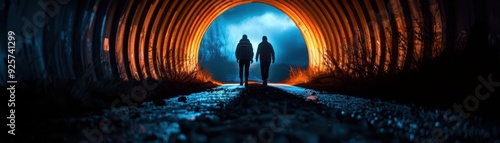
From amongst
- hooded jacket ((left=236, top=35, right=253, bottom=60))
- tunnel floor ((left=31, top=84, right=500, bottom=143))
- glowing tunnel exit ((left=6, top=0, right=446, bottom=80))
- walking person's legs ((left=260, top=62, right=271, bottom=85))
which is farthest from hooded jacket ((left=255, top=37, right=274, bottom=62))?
tunnel floor ((left=31, top=84, right=500, bottom=143))

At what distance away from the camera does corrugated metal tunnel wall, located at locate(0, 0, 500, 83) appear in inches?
173

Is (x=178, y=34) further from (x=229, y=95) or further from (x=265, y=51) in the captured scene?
(x=229, y=95)

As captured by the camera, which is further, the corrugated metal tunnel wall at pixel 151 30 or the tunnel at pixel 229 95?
the corrugated metal tunnel wall at pixel 151 30

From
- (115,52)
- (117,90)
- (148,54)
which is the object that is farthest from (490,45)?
(148,54)

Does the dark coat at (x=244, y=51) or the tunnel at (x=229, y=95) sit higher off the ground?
the dark coat at (x=244, y=51)

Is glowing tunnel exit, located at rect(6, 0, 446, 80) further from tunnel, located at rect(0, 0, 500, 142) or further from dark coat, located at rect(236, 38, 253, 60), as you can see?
dark coat, located at rect(236, 38, 253, 60)

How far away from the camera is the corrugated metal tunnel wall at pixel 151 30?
173 inches

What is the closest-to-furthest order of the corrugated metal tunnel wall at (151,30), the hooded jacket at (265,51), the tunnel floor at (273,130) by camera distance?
the tunnel floor at (273,130), the corrugated metal tunnel wall at (151,30), the hooded jacket at (265,51)

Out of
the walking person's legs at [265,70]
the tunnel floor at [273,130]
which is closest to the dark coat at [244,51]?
the walking person's legs at [265,70]

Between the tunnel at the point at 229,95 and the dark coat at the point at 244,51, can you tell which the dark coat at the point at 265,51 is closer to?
the dark coat at the point at 244,51

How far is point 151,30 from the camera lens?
9195mm

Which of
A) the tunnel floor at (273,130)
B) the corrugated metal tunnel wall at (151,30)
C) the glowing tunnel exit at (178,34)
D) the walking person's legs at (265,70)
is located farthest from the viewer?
the walking person's legs at (265,70)

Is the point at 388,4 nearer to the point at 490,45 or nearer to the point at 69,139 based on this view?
the point at 490,45

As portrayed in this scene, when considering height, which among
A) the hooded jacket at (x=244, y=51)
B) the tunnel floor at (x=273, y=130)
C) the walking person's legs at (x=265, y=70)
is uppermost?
the hooded jacket at (x=244, y=51)
